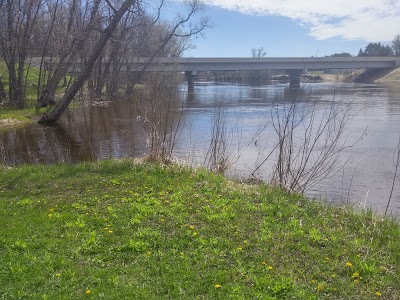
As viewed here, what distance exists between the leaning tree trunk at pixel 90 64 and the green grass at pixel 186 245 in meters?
12.0

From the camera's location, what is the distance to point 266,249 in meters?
5.39

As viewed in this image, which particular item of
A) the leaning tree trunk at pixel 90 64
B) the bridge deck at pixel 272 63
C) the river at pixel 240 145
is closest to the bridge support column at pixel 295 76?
the bridge deck at pixel 272 63

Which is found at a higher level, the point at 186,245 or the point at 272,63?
the point at 272,63

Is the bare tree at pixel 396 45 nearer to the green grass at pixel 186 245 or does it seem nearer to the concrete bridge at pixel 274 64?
the concrete bridge at pixel 274 64

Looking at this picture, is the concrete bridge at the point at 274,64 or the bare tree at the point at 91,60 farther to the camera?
the concrete bridge at the point at 274,64

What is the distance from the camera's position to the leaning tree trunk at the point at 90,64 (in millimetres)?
18441

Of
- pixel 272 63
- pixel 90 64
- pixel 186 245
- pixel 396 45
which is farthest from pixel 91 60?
pixel 396 45

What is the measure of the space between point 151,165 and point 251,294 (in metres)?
5.98

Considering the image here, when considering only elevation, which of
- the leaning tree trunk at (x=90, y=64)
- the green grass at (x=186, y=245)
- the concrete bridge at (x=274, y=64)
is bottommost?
the green grass at (x=186, y=245)

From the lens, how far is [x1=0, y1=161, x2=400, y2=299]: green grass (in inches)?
176

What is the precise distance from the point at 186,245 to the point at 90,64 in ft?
56.2

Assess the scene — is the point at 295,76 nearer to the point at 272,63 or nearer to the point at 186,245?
the point at 272,63

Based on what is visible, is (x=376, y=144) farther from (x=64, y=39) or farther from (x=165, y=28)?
(x=165, y=28)

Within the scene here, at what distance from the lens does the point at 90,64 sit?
68.6 feet
